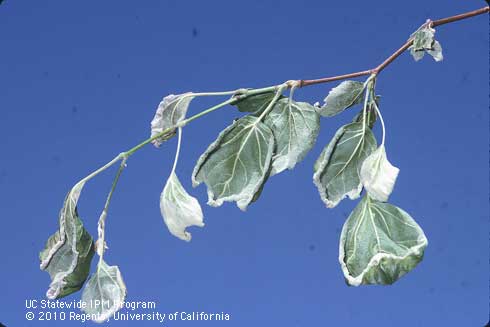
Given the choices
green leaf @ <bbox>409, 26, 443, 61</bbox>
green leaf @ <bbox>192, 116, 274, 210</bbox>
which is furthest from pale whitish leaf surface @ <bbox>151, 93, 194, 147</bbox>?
green leaf @ <bbox>409, 26, 443, 61</bbox>

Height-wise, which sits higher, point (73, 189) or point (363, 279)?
point (73, 189)

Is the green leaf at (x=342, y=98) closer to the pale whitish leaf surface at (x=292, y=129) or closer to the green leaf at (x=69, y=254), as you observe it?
the pale whitish leaf surface at (x=292, y=129)

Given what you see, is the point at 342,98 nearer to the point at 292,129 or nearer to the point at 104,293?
the point at 292,129

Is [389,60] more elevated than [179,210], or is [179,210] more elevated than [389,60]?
[389,60]

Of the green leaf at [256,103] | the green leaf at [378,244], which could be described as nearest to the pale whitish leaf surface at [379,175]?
the green leaf at [378,244]

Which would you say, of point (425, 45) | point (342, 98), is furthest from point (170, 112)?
point (425, 45)

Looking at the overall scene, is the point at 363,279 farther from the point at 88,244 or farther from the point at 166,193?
the point at 88,244

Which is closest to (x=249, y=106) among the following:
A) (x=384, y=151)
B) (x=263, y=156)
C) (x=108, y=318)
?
(x=263, y=156)
